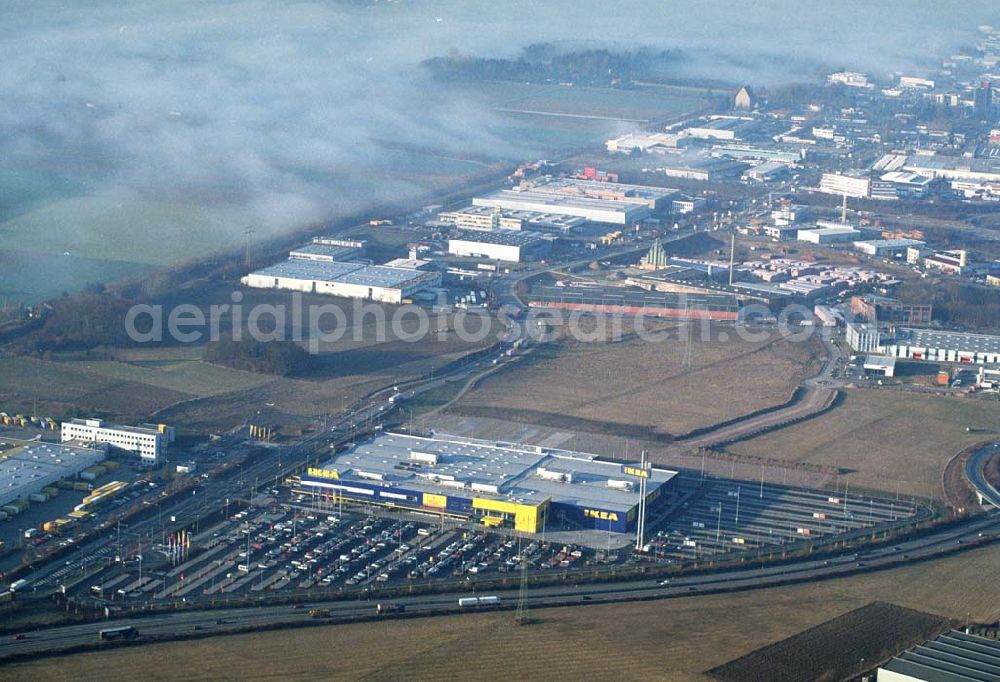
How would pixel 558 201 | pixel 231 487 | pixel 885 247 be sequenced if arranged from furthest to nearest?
pixel 558 201 → pixel 885 247 → pixel 231 487

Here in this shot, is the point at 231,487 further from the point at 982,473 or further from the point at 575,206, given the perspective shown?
the point at 575,206

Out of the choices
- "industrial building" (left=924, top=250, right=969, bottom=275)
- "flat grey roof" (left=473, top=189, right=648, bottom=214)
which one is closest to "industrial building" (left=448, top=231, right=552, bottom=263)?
"flat grey roof" (left=473, top=189, right=648, bottom=214)

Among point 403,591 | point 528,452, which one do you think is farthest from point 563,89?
point 403,591

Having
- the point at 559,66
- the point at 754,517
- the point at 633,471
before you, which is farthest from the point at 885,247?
the point at 559,66

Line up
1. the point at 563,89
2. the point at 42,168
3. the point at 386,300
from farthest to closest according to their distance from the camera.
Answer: the point at 563,89
the point at 42,168
the point at 386,300

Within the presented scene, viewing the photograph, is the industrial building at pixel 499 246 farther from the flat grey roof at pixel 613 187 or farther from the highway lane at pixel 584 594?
the highway lane at pixel 584 594

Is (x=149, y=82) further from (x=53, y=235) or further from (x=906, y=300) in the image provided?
(x=906, y=300)

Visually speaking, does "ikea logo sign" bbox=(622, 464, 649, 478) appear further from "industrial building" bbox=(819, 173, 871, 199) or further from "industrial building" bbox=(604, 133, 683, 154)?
"industrial building" bbox=(604, 133, 683, 154)
